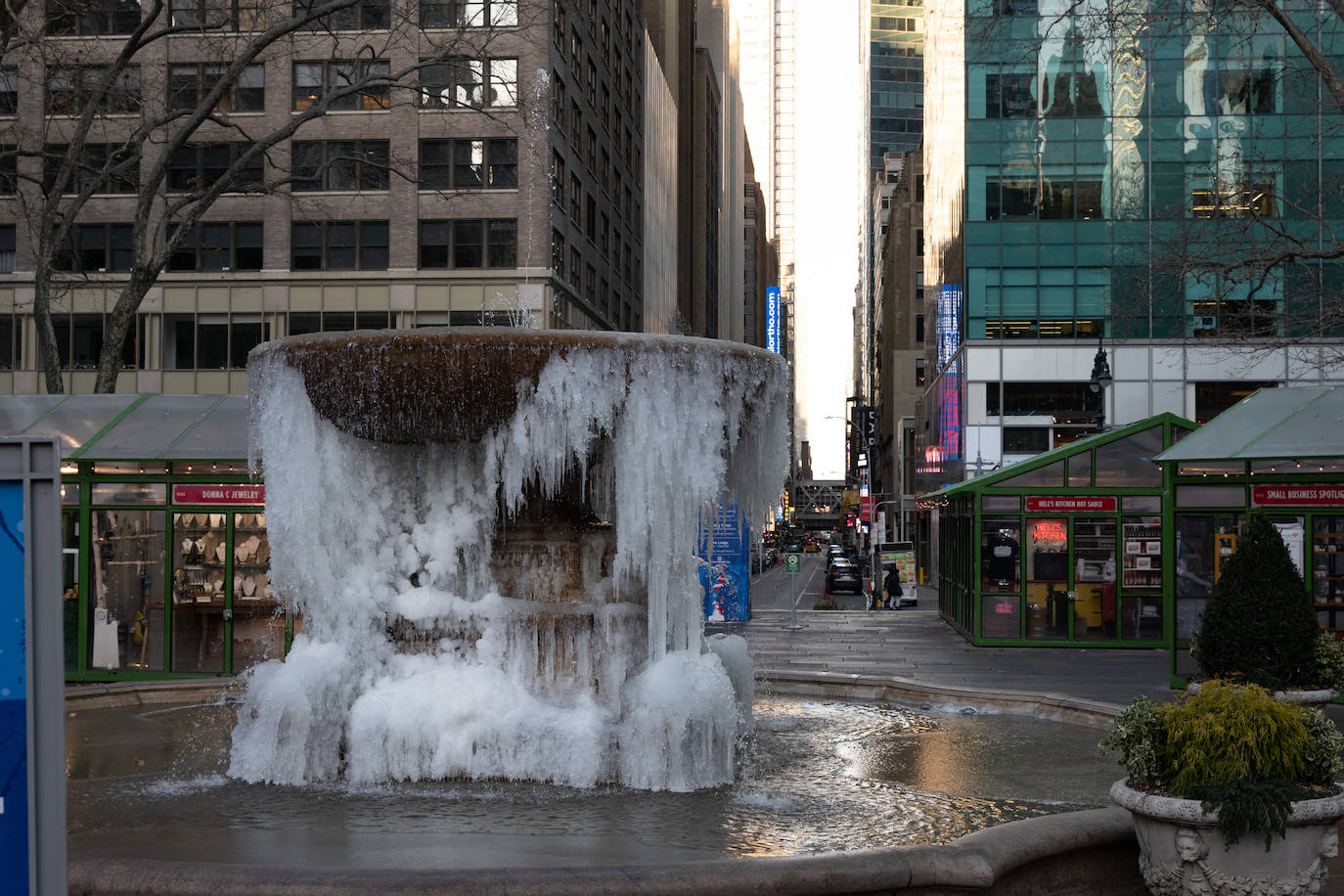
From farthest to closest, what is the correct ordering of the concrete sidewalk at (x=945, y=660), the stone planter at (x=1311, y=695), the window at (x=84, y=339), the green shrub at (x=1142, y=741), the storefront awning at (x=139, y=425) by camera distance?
the window at (x=84, y=339) < the concrete sidewalk at (x=945, y=660) < the storefront awning at (x=139, y=425) < the stone planter at (x=1311, y=695) < the green shrub at (x=1142, y=741)

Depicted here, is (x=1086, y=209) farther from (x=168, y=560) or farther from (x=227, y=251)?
(x=168, y=560)

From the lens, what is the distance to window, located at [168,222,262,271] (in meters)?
52.4

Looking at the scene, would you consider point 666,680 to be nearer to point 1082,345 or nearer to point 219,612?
point 219,612

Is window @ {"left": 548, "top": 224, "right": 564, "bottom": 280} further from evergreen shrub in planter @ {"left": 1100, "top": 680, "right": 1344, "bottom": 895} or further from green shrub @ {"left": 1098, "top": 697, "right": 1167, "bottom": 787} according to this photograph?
evergreen shrub in planter @ {"left": 1100, "top": 680, "right": 1344, "bottom": 895}

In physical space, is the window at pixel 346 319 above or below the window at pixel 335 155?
below

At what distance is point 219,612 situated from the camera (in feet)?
62.4

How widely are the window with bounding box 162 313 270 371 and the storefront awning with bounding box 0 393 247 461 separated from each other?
106 feet

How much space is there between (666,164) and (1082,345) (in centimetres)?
4870

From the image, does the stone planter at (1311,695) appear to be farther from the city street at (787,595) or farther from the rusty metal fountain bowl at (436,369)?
the city street at (787,595)

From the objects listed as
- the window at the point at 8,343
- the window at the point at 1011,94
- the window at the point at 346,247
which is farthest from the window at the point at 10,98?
the window at the point at 1011,94

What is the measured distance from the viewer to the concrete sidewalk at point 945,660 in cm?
1914

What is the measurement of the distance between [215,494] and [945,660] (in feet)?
39.1

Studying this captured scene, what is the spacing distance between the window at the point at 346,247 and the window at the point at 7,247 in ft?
32.6

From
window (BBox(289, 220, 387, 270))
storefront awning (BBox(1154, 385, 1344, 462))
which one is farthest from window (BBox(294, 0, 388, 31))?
storefront awning (BBox(1154, 385, 1344, 462))
